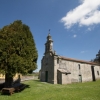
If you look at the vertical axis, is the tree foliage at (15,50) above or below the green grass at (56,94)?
above

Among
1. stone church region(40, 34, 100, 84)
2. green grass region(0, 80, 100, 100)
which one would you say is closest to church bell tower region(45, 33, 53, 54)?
stone church region(40, 34, 100, 84)

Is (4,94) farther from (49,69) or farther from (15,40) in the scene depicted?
(49,69)

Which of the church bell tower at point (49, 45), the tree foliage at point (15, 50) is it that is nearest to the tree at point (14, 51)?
the tree foliage at point (15, 50)

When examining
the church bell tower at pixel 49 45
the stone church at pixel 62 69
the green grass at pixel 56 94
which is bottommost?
the green grass at pixel 56 94

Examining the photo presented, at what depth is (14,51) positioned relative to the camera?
49.8 ft

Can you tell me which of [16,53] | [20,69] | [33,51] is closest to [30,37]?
[33,51]

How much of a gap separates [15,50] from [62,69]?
1472cm

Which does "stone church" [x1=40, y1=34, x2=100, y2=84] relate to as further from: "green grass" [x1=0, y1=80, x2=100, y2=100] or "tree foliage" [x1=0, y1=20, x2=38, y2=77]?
"green grass" [x1=0, y1=80, x2=100, y2=100]

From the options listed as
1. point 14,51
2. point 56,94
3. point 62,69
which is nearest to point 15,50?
point 14,51

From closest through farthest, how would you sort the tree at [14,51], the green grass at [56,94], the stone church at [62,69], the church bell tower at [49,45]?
the green grass at [56,94], the tree at [14,51], the stone church at [62,69], the church bell tower at [49,45]

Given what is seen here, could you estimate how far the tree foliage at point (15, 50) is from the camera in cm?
1444

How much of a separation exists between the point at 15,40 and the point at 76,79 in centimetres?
2054

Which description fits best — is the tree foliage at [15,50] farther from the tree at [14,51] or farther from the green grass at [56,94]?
the green grass at [56,94]

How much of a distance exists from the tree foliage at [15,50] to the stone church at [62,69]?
9.34 metres
